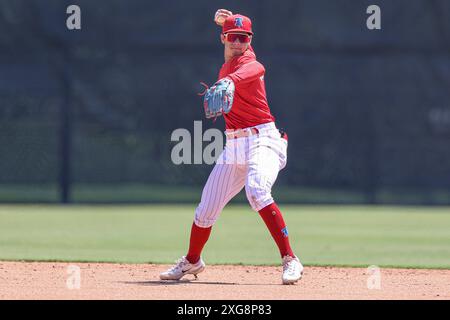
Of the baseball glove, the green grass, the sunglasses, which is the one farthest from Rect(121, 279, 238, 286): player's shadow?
the sunglasses

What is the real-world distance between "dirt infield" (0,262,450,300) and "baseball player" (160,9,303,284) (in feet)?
0.88

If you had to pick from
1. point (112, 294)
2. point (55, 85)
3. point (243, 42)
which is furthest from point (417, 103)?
point (112, 294)

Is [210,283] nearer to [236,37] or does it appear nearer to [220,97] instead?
[220,97]

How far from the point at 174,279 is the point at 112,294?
0.93 meters

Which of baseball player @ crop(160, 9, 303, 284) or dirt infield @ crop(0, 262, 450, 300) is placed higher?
baseball player @ crop(160, 9, 303, 284)

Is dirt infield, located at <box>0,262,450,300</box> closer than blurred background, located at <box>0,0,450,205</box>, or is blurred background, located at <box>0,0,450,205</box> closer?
dirt infield, located at <box>0,262,450,300</box>

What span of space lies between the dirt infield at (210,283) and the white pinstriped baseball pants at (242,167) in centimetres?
52

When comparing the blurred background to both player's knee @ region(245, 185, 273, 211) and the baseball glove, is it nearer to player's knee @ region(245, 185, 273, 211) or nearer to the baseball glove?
player's knee @ region(245, 185, 273, 211)

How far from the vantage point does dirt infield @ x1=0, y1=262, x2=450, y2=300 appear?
5.68 m

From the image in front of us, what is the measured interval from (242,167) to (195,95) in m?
6.04

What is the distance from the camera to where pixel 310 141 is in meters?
12.4

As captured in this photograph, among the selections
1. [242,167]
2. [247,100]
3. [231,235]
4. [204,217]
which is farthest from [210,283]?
[231,235]

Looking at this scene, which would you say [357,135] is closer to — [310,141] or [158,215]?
[310,141]

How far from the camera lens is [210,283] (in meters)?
6.41
